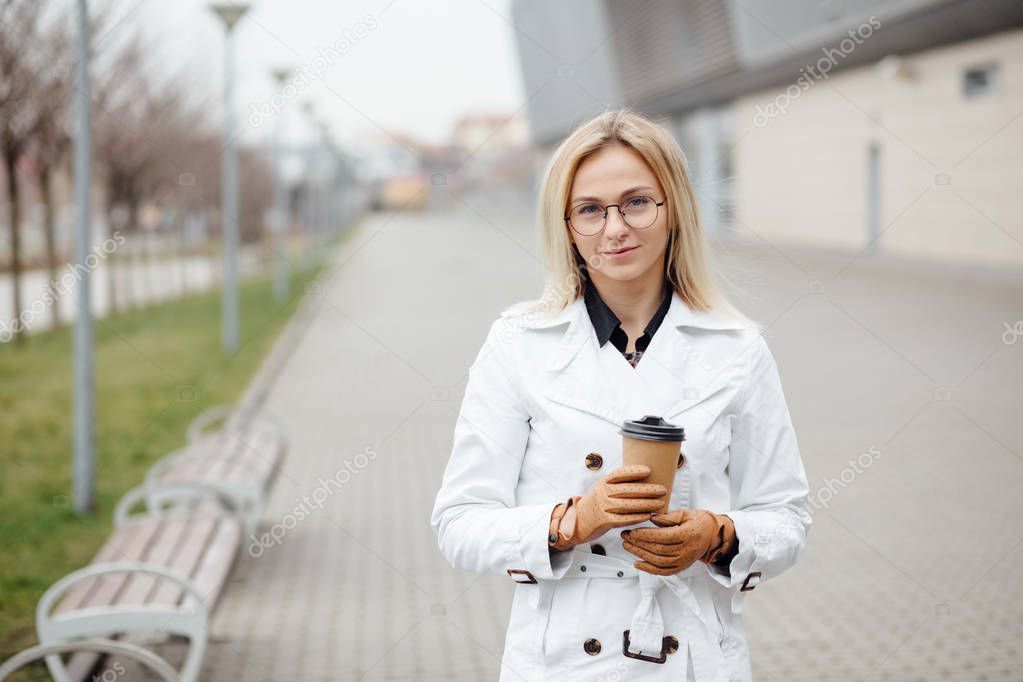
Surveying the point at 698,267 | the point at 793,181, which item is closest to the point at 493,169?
the point at 793,181

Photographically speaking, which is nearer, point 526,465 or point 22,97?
point 526,465

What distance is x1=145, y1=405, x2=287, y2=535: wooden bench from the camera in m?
6.83

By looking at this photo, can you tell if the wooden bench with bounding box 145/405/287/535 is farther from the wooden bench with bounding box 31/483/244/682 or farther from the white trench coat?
the white trench coat

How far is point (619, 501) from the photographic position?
196 cm

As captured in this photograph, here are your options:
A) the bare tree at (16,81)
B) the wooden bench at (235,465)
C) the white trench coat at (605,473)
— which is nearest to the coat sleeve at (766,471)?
the white trench coat at (605,473)

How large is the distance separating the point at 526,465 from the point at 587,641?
0.33 m

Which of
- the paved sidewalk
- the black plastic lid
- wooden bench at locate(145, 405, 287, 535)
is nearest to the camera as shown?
the black plastic lid

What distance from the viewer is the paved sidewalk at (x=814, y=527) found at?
5270mm

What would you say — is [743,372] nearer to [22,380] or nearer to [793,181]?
[22,380]

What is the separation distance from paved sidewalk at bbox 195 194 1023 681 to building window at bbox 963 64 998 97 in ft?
18.3

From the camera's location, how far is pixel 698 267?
7.52 ft

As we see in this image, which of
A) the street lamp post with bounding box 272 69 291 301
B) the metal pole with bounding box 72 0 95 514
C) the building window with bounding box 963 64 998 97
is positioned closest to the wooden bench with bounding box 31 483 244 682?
the metal pole with bounding box 72 0 95 514

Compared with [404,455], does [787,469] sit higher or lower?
higher

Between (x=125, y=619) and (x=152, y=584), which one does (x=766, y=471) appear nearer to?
(x=125, y=619)
